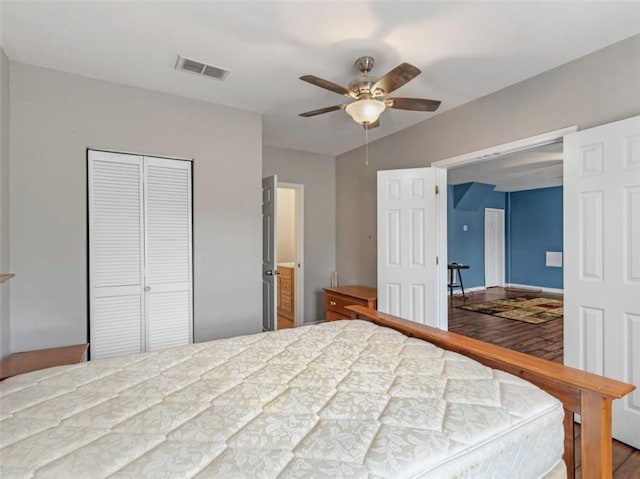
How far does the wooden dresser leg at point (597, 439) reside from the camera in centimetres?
109

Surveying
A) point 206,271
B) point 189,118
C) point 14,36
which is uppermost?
point 14,36

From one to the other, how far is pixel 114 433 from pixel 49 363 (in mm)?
1660

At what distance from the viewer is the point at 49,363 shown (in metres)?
2.06

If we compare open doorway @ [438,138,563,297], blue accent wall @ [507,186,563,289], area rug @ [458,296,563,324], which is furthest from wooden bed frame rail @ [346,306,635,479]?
blue accent wall @ [507,186,563,289]

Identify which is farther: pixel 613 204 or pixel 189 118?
pixel 189 118

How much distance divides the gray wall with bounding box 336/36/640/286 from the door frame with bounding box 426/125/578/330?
0.04 m

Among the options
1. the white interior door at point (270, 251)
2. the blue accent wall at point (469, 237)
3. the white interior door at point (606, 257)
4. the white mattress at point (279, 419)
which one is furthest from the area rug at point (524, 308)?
A: the white mattress at point (279, 419)

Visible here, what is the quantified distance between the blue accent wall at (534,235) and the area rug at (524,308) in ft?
3.96

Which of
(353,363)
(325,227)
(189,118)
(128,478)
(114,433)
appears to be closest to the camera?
(128,478)

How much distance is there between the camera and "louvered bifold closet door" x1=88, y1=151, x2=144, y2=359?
2.54 m

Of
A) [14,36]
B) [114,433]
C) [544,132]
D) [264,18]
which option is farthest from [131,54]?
[544,132]

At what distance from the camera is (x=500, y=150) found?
9.07 ft

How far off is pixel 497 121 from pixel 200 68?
251 cm

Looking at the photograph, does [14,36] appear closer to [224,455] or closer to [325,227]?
[224,455]
